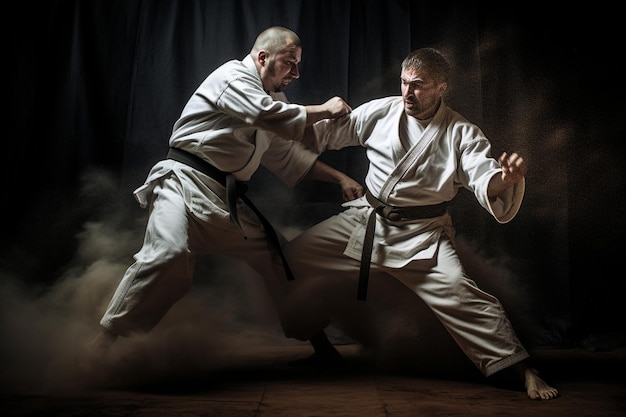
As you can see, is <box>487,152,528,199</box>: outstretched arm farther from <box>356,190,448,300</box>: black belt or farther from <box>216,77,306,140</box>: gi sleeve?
<box>216,77,306,140</box>: gi sleeve

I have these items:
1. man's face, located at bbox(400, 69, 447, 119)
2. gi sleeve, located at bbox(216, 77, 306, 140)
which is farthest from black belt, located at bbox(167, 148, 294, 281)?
man's face, located at bbox(400, 69, 447, 119)

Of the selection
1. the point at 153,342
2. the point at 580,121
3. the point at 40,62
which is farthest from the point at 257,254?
the point at 580,121

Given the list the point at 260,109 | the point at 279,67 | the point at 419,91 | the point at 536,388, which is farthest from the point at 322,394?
the point at 279,67

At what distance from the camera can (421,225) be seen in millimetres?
2719

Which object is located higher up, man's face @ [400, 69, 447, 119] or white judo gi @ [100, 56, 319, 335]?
man's face @ [400, 69, 447, 119]

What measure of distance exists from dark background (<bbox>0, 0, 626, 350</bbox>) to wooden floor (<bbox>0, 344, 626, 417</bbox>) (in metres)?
0.75

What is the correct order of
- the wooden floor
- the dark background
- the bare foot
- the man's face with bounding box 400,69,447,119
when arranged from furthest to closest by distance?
the dark background
the man's face with bounding box 400,69,447,119
the bare foot
the wooden floor

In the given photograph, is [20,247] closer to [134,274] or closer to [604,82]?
[134,274]

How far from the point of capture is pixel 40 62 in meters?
3.36

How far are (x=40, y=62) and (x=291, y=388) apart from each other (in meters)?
2.21

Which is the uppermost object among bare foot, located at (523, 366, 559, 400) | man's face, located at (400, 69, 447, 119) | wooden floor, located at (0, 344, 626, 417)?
man's face, located at (400, 69, 447, 119)

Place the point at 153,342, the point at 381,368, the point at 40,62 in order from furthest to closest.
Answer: the point at 40,62
the point at 381,368
the point at 153,342

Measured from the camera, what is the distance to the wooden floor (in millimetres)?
2137

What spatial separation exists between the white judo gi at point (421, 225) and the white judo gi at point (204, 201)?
256 millimetres
